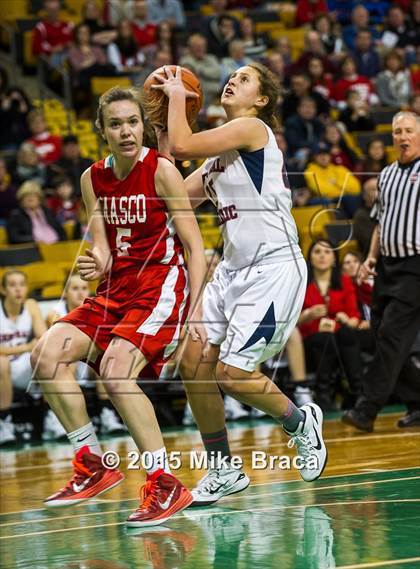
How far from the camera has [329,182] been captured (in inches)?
484

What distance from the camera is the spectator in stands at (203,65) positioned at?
13.7 meters

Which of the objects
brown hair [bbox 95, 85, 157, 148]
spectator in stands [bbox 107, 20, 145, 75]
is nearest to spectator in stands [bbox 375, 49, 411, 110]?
spectator in stands [bbox 107, 20, 145, 75]

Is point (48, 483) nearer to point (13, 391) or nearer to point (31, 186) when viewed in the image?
point (13, 391)

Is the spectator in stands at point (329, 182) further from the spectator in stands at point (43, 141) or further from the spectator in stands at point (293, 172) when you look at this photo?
the spectator in stands at point (43, 141)

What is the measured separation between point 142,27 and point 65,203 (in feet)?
12.0

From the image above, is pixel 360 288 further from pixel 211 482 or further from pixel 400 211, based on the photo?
pixel 211 482

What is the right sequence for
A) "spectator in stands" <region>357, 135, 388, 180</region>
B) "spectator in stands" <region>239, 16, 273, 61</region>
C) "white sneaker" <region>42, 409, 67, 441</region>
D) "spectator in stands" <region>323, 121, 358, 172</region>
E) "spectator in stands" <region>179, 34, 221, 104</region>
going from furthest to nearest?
"spectator in stands" <region>239, 16, 273, 61</region>
"spectator in stands" <region>179, 34, 221, 104</region>
"spectator in stands" <region>323, 121, 358, 172</region>
"spectator in stands" <region>357, 135, 388, 180</region>
"white sneaker" <region>42, 409, 67, 441</region>

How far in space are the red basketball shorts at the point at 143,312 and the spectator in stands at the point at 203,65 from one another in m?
8.59

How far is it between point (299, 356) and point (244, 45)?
20.2 ft

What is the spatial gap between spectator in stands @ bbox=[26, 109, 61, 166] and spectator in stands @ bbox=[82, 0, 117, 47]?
5.42 feet

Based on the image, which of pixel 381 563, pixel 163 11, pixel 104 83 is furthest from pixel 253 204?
pixel 163 11

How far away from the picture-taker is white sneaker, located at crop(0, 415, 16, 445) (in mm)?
9008

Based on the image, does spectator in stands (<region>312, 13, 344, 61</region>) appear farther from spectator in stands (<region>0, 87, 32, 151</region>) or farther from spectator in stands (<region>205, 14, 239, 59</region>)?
spectator in stands (<region>0, 87, 32, 151</region>)

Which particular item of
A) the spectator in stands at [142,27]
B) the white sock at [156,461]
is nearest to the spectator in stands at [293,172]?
the spectator in stands at [142,27]
